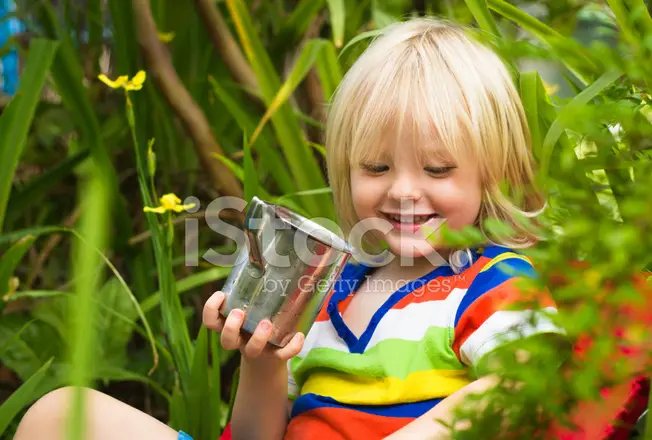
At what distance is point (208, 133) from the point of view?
1594 millimetres

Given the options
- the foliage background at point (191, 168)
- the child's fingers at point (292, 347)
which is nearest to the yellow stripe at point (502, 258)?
the foliage background at point (191, 168)

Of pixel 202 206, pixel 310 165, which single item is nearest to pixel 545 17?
pixel 310 165

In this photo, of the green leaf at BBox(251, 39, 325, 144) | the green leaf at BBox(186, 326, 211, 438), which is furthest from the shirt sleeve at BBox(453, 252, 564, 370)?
the green leaf at BBox(251, 39, 325, 144)

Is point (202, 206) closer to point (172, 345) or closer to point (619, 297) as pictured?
point (172, 345)

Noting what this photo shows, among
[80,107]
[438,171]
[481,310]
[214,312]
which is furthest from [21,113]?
[481,310]

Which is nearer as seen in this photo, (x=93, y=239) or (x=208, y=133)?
(x=93, y=239)

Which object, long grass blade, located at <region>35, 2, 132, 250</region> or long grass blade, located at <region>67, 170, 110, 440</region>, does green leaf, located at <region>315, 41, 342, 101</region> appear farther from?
long grass blade, located at <region>67, 170, 110, 440</region>

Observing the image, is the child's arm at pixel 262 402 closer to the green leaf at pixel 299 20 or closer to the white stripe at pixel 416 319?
the white stripe at pixel 416 319

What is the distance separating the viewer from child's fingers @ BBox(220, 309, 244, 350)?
0.85 meters

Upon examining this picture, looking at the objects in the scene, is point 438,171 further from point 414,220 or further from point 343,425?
point 343,425

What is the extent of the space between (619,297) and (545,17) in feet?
4.44

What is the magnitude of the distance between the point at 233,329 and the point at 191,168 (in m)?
0.94

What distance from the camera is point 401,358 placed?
93 cm

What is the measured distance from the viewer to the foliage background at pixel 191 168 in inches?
18.4
